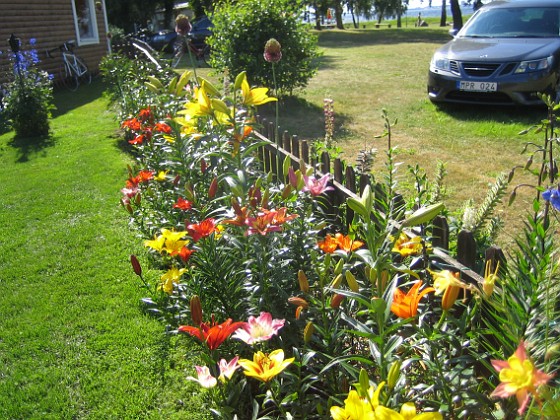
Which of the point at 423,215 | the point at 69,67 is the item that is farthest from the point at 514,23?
the point at 69,67

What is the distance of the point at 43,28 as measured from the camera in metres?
13.8

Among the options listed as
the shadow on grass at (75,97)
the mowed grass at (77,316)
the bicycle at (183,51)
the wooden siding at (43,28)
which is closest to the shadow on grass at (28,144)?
the mowed grass at (77,316)

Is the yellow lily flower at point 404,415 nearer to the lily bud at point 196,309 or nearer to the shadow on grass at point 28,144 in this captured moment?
the lily bud at point 196,309

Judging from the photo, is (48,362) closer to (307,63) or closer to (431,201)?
(431,201)

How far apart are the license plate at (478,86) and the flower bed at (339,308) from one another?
5385 mm

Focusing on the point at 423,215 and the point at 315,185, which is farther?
the point at 315,185

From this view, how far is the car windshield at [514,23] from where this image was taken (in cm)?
812

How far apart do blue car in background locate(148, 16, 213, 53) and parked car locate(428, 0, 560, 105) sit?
1282cm

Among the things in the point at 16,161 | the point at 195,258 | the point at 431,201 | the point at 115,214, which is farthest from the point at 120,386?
the point at 16,161

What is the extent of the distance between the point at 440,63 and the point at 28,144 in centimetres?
649

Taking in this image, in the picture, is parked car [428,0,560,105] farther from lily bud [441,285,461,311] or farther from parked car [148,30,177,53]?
parked car [148,30,177,53]

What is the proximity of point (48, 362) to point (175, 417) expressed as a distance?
3.07 feet

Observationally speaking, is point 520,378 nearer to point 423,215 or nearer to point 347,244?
point 423,215

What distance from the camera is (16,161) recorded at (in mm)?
7285
